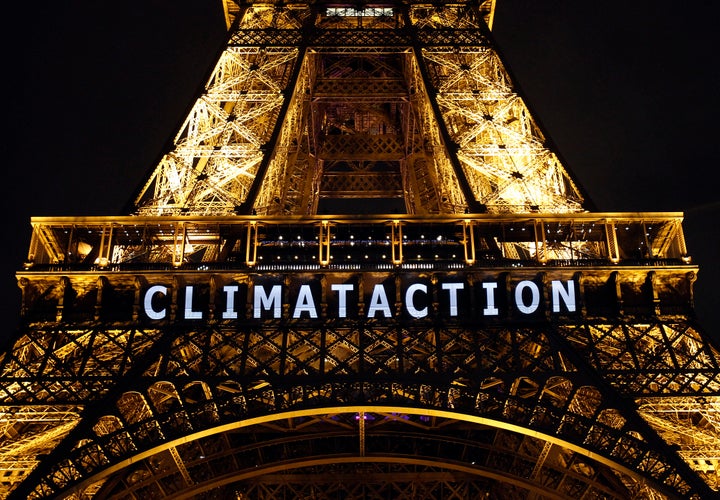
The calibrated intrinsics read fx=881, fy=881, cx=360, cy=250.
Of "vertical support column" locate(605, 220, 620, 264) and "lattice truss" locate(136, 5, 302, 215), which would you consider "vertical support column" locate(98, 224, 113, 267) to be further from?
"vertical support column" locate(605, 220, 620, 264)

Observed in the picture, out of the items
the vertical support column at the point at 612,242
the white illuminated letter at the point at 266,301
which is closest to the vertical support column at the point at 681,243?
the vertical support column at the point at 612,242

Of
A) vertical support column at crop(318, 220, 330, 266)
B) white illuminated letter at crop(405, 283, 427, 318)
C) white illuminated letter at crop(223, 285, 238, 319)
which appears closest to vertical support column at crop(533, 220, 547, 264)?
white illuminated letter at crop(405, 283, 427, 318)

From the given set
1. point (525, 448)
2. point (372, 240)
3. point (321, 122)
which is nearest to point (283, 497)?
point (525, 448)

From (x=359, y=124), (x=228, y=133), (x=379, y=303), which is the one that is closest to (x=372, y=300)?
(x=379, y=303)

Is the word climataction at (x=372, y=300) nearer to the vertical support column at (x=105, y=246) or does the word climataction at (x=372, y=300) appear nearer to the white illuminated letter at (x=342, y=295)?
the white illuminated letter at (x=342, y=295)

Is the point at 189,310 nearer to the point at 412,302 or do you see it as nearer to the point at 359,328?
the point at 359,328

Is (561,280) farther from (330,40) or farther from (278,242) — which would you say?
(330,40)
